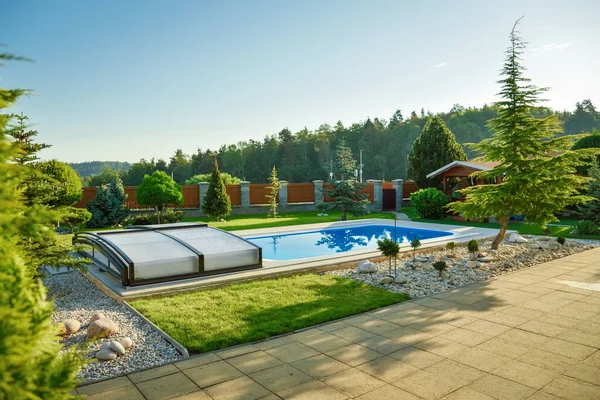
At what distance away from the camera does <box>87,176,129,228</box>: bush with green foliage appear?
16953mm

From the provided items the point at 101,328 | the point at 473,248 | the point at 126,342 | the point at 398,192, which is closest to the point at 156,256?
the point at 101,328

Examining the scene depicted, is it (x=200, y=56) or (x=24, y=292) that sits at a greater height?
(x=200, y=56)

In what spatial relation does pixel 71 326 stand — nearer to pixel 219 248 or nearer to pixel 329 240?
pixel 219 248

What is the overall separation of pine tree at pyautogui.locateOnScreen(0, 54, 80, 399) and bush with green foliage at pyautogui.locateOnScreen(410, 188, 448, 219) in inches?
718

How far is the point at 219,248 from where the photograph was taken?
319 inches

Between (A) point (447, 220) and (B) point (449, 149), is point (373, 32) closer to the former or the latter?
(A) point (447, 220)

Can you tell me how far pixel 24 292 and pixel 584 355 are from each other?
536 centimetres

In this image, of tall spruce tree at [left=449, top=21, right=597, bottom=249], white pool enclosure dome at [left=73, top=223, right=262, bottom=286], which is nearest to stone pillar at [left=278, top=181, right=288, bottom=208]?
white pool enclosure dome at [left=73, top=223, right=262, bottom=286]

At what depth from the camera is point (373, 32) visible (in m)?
14.4

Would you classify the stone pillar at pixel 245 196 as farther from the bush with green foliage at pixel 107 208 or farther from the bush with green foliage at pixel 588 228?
the bush with green foliage at pixel 588 228

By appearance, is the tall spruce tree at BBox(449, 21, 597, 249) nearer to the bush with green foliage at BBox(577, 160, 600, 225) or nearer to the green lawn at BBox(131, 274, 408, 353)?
the green lawn at BBox(131, 274, 408, 353)

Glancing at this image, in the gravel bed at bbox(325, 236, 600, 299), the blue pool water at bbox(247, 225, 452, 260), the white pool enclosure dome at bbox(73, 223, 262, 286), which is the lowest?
the blue pool water at bbox(247, 225, 452, 260)

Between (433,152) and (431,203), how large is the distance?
5.33 meters

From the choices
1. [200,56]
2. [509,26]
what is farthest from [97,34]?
[509,26]
